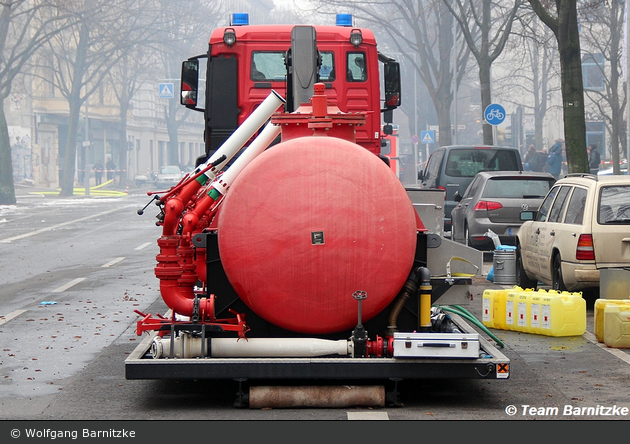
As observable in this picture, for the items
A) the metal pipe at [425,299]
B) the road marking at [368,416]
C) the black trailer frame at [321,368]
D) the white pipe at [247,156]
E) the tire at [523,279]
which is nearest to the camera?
A: the road marking at [368,416]

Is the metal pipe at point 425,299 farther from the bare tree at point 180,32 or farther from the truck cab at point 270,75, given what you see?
the bare tree at point 180,32

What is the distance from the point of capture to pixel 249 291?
672 centimetres

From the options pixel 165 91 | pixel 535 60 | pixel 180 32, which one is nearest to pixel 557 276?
pixel 535 60

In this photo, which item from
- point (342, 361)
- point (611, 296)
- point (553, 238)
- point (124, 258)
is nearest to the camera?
point (342, 361)

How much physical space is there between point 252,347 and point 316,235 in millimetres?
939

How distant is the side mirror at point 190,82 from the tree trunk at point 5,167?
29.0 metres

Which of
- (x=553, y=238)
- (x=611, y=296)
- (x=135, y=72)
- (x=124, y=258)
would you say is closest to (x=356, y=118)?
(x=611, y=296)

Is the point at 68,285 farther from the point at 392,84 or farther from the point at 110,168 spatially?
the point at 110,168

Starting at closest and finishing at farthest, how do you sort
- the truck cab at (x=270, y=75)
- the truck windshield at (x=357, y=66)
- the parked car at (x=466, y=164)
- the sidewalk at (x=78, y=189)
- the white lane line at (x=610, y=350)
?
the white lane line at (x=610, y=350) → the truck cab at (x=270, y=75) → the truck windshield at (x=357, y=66) → the parked car at (x=466, y=164) → the sidewalk at (x=78, y=189)

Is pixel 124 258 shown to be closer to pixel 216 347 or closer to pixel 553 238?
pixel 553 238

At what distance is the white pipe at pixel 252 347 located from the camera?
6.68 m

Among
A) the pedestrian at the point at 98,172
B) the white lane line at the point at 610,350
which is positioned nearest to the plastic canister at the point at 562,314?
the white lane line at the point at 610,350
